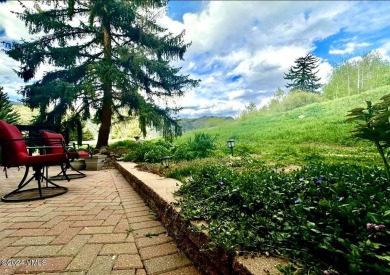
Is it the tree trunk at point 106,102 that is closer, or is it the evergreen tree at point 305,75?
the tree trunk at point 106,102

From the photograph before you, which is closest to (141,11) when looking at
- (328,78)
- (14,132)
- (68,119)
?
(68,119)

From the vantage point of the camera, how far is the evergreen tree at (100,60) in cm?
815

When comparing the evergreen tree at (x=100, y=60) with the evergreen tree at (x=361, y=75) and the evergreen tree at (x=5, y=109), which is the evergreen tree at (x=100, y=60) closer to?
the evergreen tree at (x=361, y=75)

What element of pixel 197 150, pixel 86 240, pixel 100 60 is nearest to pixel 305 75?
pixel 100 60

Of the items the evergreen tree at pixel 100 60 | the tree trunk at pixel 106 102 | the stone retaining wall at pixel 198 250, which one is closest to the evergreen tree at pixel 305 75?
the evergreen tree at pixel 100 60

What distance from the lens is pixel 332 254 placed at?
32.0 inches

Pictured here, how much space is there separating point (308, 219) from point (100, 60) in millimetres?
9067

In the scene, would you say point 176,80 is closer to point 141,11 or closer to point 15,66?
point 141,11

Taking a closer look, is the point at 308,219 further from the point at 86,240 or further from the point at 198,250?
the point at 86,240

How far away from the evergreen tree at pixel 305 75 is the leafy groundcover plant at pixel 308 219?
4273 centimetres

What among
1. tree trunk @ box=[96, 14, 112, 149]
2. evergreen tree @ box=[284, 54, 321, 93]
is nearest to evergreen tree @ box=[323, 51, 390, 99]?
tree trunk @ box=[96, 14, 112, 149]

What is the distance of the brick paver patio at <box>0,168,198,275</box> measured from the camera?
4.29ft

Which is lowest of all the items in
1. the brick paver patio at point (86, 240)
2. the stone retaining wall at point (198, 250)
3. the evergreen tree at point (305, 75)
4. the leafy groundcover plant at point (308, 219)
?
the brick paver patio at point (86, 240)

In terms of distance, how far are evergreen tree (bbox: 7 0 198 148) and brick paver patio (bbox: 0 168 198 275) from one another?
5838 mm
